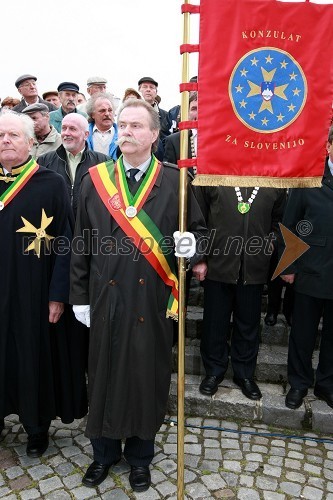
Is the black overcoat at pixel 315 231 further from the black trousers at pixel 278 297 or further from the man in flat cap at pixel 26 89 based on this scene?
the man in flat cap at pixel 26 89

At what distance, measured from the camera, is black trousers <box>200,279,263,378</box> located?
3.95 m

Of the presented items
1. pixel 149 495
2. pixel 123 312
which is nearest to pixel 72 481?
pixel 149 495

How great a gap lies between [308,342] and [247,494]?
4.27ft

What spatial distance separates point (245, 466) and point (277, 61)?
2.74 metres

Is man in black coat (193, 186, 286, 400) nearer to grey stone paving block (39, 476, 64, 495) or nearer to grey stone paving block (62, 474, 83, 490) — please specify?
grey stone paving block (62, 474, 83, 490)

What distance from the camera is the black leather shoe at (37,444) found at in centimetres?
350

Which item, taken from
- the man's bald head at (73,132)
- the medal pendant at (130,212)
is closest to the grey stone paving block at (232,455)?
the medal pendant at (130,212)

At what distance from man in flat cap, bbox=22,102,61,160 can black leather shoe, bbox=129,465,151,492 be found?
3.46 meters

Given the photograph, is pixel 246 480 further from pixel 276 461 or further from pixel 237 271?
pixel 237 271

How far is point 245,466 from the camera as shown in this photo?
11.2ft

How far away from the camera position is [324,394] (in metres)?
3.97

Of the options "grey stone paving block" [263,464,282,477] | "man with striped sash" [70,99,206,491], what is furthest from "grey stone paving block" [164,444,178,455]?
"grey stone paving block" [263,464,282,477]

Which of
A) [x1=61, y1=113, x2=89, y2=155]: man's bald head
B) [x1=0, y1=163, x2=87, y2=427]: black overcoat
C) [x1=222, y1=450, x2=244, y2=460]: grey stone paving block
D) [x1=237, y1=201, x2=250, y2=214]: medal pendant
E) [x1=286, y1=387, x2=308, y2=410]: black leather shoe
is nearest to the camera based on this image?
[x1=0, y1=163, x2=87, y2=427]: black overcoat

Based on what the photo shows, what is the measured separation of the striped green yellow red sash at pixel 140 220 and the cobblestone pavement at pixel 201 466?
1215 millimetres
